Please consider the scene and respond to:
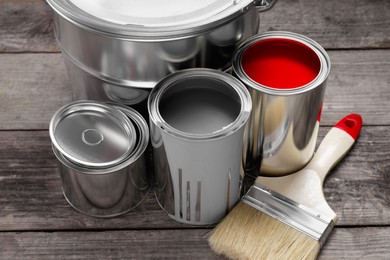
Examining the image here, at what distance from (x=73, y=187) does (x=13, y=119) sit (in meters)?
0.26

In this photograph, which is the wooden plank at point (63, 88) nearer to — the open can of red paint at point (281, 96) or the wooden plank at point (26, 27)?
the wooden plank at point (26, 27)

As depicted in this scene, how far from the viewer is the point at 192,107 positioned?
114 centimetres

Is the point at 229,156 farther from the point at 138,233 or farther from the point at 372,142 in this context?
the point at 372,142

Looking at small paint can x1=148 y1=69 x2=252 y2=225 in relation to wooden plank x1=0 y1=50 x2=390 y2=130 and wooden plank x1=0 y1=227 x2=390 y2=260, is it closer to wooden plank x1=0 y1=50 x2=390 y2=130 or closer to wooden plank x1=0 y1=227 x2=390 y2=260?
wooden plank x1=0 y1=227 x2=390 y2=260

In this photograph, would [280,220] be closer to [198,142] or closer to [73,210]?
[198,142]

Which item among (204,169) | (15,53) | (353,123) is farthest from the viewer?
(15,53)

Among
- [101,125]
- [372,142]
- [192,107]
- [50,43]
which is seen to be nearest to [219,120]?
[192,107]

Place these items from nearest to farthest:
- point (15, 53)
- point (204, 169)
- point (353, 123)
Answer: point (204, 169)
point (353, 123)
point (15, 53)

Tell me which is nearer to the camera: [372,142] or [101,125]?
[101,125]

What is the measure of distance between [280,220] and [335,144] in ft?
0.67

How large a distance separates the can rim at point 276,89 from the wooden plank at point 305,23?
11.8 inches

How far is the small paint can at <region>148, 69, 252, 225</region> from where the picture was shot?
3.45 feet

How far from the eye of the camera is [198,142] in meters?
1.03

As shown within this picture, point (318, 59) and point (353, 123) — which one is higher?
point (318, 59)
